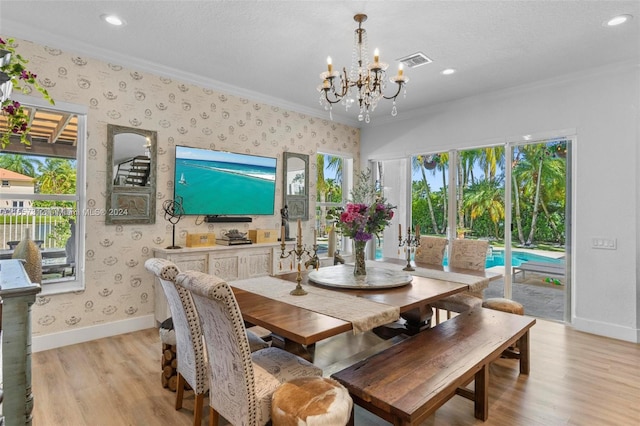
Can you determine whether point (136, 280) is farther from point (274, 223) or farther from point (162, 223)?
point (274, 223)

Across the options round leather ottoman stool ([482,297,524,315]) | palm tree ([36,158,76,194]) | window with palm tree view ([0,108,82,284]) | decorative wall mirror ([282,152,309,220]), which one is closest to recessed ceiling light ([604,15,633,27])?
round leather ottoman stool ([482,297,524,315])

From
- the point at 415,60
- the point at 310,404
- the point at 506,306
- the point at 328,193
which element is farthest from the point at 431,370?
the point at 328,193

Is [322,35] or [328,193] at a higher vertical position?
[322,35]

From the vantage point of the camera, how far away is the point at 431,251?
392 cm

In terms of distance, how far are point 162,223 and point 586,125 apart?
489 centimetres

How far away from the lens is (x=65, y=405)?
2.33m

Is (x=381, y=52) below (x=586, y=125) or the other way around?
the other way around

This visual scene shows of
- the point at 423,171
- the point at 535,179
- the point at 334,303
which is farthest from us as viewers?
the point at 423,171

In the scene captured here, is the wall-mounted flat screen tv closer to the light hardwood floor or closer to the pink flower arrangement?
the light hardwood floor

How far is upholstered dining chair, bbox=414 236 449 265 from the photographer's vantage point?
3.86m

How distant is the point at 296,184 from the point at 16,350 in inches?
165

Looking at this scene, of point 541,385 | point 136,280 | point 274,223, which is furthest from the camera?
point 274,223

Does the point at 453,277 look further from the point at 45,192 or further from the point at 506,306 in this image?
the point at 45,192

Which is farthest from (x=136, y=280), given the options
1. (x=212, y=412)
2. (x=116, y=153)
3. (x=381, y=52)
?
(x=381, y=52)
